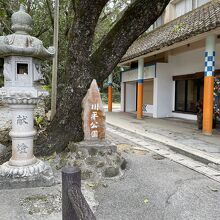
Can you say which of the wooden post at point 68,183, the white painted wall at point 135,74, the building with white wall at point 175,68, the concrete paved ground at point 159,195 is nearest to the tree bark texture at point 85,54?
the concrete paved ground at point 159,195

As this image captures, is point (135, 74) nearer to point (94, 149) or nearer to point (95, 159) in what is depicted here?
point (94, 149)

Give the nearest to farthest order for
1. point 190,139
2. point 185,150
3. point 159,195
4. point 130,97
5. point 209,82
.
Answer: point 159,195
point 185,150
point 190,139
point 209,82
point 130,97

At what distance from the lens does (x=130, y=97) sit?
1858cm

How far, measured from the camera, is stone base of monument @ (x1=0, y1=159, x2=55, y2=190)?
4.27 meters

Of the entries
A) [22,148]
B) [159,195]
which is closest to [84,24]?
[22,148]

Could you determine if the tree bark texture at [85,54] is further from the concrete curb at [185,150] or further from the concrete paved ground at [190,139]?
the concrete paved ground at [190,139]

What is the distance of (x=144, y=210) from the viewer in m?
3.60

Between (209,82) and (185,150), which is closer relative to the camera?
(185,150)

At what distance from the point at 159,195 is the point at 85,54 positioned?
10.4 feet

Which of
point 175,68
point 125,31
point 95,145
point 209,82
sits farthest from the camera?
point 175,68

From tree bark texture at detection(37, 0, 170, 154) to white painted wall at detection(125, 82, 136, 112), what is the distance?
510 inches

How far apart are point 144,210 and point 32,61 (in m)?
3.14

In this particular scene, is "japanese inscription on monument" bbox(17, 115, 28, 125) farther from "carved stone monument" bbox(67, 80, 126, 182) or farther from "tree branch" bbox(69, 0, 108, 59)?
"tree branch" bbox(69, 0, 108, 59)

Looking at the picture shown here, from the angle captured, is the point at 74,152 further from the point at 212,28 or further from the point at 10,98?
the point at 212,28
